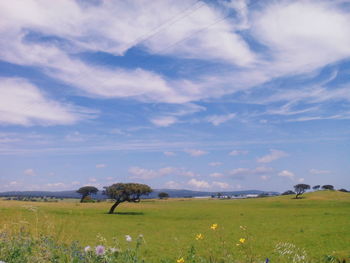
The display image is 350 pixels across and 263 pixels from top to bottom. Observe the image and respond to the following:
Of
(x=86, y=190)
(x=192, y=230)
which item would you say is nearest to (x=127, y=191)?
(x=192, y=230)

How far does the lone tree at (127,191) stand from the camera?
60031 millimetres

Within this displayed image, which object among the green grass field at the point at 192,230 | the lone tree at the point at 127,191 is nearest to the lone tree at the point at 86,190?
the lone tree at the point at 127,191

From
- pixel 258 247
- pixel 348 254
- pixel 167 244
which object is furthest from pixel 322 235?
pixel 348 254

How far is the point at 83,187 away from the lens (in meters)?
163

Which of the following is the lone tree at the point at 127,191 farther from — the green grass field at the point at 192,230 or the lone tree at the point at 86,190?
the lone tree at the point at 86,190

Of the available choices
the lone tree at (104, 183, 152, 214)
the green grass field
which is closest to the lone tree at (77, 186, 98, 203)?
the lone tree at (104, 183, 152, 214)

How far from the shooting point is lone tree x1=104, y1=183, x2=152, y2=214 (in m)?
60.0

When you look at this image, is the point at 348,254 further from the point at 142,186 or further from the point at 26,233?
the point at 142,186

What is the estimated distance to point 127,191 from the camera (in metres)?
60.1

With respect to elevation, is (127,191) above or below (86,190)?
below

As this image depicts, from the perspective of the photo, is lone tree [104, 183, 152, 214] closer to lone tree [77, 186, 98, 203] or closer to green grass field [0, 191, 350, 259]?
green grass field [0, 191, 350, 259]

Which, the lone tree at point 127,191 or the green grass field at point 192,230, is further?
the lone tree at point 127,191

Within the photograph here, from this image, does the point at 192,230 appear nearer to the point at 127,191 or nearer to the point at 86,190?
the point at 127,191

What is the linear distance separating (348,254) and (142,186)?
52599mm
